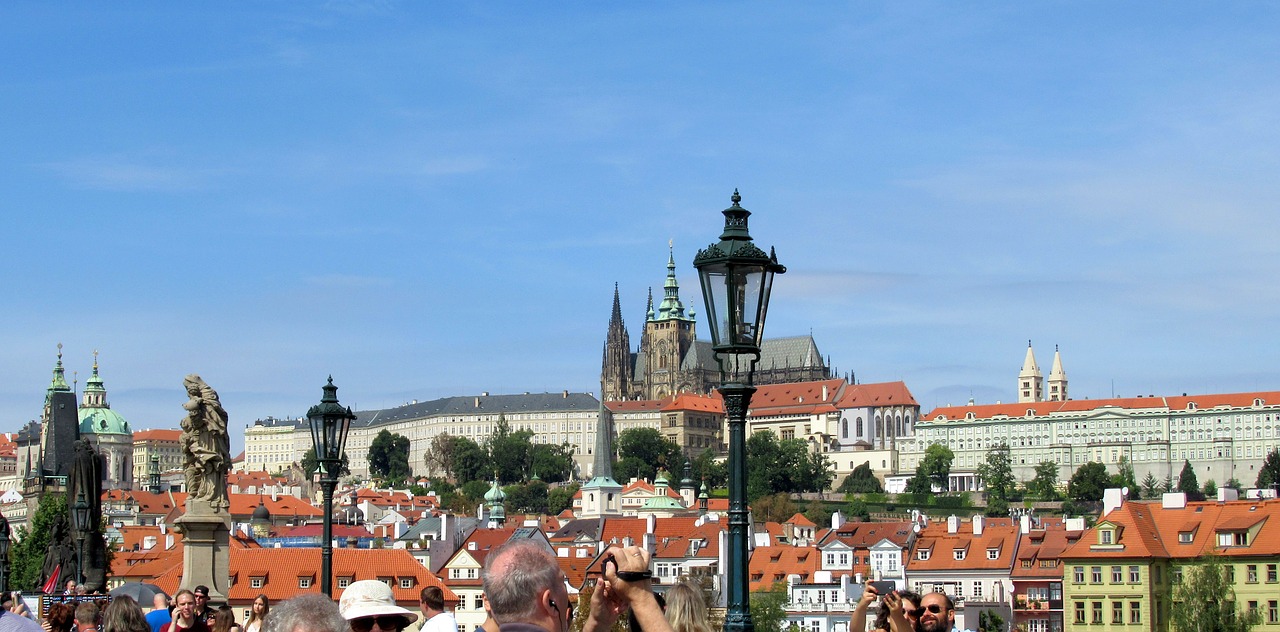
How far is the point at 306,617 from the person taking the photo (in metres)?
A: 5.09

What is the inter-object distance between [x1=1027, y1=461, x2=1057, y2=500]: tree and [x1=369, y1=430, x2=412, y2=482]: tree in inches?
2536

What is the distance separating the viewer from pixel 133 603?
9.22 m

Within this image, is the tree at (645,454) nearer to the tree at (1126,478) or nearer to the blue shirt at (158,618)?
the tree at (1126,478)

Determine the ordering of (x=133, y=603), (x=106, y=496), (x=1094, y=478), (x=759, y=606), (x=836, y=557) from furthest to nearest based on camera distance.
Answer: (x=1094, y=478)
(x=106, y=496)
(x=836, y=557)
(x=759, y=606)
(x=133, y=603)

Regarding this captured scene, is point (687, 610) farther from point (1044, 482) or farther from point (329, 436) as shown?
point (1044, 482)

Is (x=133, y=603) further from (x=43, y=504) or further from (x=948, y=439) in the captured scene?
(x=948, y=439)

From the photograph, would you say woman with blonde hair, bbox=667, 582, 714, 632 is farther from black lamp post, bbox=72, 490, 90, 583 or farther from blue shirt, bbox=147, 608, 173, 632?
black lamp post, bbox=72, 490, 90, 583

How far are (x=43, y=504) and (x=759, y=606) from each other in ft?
74.4

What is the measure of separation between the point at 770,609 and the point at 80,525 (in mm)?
41861

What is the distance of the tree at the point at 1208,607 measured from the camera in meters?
42.0

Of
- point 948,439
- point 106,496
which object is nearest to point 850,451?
point 948,439

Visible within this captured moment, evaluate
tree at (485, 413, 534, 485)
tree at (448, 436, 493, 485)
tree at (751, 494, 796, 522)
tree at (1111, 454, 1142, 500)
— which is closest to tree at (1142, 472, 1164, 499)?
tree at (1111, 454, 1142, 500)

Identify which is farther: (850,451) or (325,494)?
(850,451)

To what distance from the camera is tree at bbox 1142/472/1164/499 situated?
15550 cm
